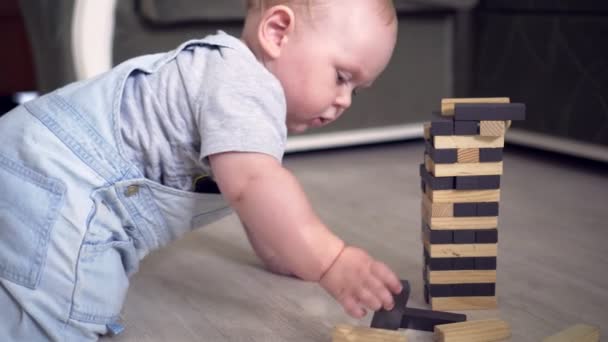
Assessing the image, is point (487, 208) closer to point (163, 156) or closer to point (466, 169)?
point (466, 169)

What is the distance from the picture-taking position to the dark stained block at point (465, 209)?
0.69m

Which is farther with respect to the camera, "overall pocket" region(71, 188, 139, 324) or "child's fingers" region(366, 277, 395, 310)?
"overall pocket" region(71, 188, 139, 324)

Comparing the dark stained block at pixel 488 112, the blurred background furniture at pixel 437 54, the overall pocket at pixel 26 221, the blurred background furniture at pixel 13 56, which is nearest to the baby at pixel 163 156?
the overall pocket at pixel 26 221

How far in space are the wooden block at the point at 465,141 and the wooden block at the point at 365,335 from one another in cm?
20

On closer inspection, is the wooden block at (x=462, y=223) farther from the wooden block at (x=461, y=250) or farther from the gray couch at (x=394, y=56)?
the gray couch at (x=394, y=56)

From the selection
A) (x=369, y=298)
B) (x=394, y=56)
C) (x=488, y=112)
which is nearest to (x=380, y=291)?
(x=369, y=298)

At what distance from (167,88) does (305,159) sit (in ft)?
3.10

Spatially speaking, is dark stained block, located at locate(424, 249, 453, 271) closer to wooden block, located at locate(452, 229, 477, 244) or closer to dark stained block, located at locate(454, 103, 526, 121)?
wooden block, located at locate(452, 229, 477, 244)

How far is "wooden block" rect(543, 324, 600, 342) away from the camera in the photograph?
24.3 inches

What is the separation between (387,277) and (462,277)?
19 centimetres

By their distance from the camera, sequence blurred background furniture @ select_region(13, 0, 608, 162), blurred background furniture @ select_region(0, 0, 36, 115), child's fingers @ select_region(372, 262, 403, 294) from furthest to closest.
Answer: blurred background furniture @ select_region(0, 0, 36, 115), blurred background furniture @ select_region(13, 0, 608, 162), child's fingers @ select_region(372, 262, 403, 294)

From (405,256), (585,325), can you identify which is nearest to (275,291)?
(405,256)

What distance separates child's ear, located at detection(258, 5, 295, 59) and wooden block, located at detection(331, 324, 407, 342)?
1.02 ft

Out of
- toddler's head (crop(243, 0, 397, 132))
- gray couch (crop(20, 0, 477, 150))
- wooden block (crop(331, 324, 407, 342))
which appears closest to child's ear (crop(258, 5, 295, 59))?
toddler's head (crop(243, 0, 397, 132))
